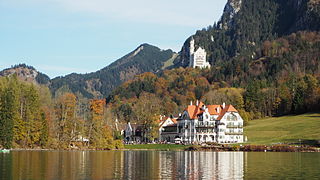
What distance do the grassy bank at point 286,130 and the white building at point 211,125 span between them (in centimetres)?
360

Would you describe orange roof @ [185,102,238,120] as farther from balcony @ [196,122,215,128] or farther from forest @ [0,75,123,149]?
forest @ [0,75,123,149]

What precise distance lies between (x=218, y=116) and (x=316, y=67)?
74455 mm

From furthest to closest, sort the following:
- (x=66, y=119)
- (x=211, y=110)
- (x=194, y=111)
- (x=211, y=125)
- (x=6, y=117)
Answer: (x=194, y=111) → (x=211, y=110) → (x=211, y=125) → (x=66, y=119) → (x=6, y=117)

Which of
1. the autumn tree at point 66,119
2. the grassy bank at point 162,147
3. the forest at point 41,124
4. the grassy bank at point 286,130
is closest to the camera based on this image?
the forest at point 41,124

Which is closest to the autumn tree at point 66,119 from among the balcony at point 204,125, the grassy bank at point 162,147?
the grassy bank at point 162,147

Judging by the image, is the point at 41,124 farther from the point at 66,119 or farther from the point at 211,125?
the point at 211,125

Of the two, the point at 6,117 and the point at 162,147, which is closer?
the point at 6,117

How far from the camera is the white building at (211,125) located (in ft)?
433

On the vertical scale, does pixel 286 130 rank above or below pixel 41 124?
below

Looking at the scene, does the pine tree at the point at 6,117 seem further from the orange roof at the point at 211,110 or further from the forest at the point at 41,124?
the orange roof at the point at 211,110

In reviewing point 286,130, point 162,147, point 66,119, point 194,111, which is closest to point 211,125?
point 194,111

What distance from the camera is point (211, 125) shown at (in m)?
134

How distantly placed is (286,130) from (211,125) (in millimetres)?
20284

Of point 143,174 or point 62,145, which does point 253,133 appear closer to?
point 62,145
